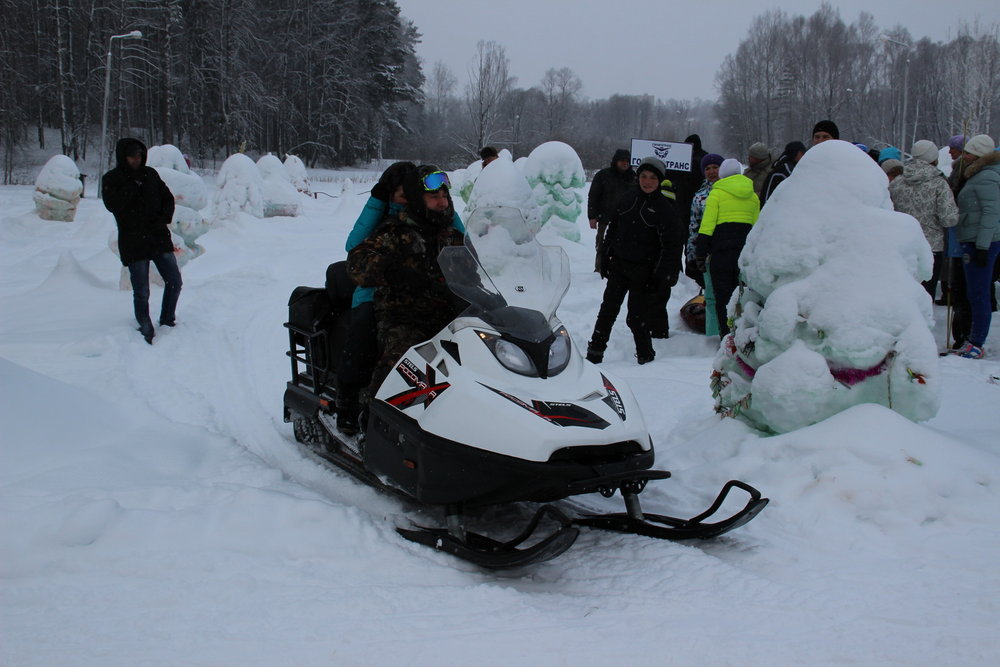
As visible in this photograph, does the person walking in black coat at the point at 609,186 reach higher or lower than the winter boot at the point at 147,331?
higher

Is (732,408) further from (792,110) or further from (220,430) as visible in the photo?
(792,110)

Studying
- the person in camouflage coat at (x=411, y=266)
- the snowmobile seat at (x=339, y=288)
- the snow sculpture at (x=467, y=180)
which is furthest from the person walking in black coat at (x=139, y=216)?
the snow sculpture at (x=467, y=180)

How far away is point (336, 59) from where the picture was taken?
48.6 m

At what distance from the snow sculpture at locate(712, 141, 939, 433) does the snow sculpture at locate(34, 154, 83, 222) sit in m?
21.9

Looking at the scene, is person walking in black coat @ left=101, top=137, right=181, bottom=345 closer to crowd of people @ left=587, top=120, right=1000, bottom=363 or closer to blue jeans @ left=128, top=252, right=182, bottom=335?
blue jeans @ left=128, top=252, right=182, bottom=335

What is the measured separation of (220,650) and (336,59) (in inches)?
2003

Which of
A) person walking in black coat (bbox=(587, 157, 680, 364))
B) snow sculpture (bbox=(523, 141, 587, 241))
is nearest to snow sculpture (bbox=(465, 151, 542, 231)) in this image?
snow sculpture (bbox=(523, 141, 587, 241))

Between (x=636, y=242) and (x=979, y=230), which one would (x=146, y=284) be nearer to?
(x=636, y=242)

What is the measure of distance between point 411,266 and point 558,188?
43.5ft

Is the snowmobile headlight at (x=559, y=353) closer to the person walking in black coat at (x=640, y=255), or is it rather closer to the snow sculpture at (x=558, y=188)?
the person walking in black coat at (x=640, y=255)

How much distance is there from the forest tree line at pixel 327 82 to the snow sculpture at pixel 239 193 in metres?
16.2

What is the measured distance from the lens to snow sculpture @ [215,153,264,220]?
21.0 metres

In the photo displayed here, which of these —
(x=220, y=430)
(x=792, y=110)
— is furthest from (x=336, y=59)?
(x=220, y=430)

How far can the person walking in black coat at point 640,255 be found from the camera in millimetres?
6648
